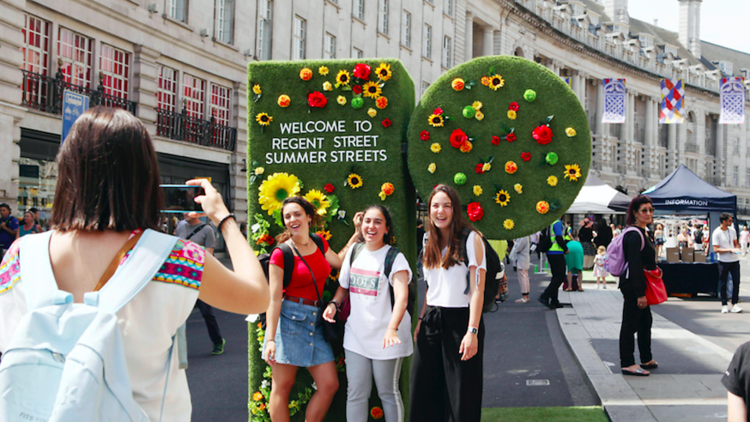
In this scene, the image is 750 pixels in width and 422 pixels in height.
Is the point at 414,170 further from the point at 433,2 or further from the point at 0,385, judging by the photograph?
the point at 433,2

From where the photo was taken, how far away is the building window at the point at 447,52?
124ft

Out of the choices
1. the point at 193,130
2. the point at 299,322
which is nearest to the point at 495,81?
the point at 299,322

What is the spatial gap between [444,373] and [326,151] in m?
1.87

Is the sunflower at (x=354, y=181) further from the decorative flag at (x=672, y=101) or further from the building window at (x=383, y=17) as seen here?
the building window at (x=383, y=17)

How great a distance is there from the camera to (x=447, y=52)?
38.2 meters

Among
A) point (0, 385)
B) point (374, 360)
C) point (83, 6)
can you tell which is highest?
point (83, 6)

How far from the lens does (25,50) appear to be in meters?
15.3

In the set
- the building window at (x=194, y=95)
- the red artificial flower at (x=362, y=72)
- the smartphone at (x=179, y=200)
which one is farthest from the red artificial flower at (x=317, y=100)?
the building window at (x=194, y=95)

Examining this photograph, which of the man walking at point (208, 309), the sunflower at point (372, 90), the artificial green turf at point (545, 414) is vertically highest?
the sunflower at point (372, 90)

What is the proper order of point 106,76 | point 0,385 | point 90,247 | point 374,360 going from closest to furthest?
point 0,385 < point 90,247 < point 374,360 < point 106,76

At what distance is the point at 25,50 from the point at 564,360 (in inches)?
549

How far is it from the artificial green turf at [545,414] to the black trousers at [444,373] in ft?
4.63

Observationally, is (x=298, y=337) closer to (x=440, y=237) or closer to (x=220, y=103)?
(x=440, y=237)

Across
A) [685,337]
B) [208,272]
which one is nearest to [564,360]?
[685,337]
